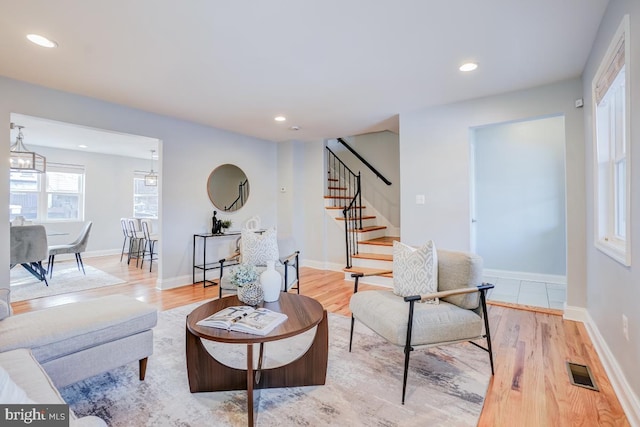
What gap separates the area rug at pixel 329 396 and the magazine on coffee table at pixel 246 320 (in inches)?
18.5

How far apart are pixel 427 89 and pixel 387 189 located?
3.04m

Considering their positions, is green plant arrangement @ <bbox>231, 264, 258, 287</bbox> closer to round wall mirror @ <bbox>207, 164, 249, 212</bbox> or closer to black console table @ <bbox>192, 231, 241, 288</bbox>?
black console table @ <bbox>192, 231, 241, 288</bbox>

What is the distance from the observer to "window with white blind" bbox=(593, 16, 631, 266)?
1.92 m

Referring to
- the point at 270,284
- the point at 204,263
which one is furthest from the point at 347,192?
the point at 270,284

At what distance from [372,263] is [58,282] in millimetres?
4610

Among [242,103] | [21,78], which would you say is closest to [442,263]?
[242,103]

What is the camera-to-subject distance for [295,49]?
2.47 metres

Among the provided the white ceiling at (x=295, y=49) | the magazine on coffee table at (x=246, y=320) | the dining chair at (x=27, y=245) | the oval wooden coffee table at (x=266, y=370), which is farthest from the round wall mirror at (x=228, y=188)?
the magazine on coffee table at (x=246, y=320)

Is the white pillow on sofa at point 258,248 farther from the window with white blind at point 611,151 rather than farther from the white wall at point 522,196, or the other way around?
the white wall at point 522,196

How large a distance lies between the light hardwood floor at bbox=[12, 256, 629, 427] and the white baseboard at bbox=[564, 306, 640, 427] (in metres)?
0.04

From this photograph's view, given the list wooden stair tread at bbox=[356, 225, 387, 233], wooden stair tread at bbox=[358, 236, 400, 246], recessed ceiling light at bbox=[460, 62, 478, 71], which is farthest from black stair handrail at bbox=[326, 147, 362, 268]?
recessed ceiling light at bbox=[460, 62, 478, 71]

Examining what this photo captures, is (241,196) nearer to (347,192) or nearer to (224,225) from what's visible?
(224,225)

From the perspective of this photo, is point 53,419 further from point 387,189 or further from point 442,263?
point 387,189

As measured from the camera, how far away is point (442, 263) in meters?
2.30
